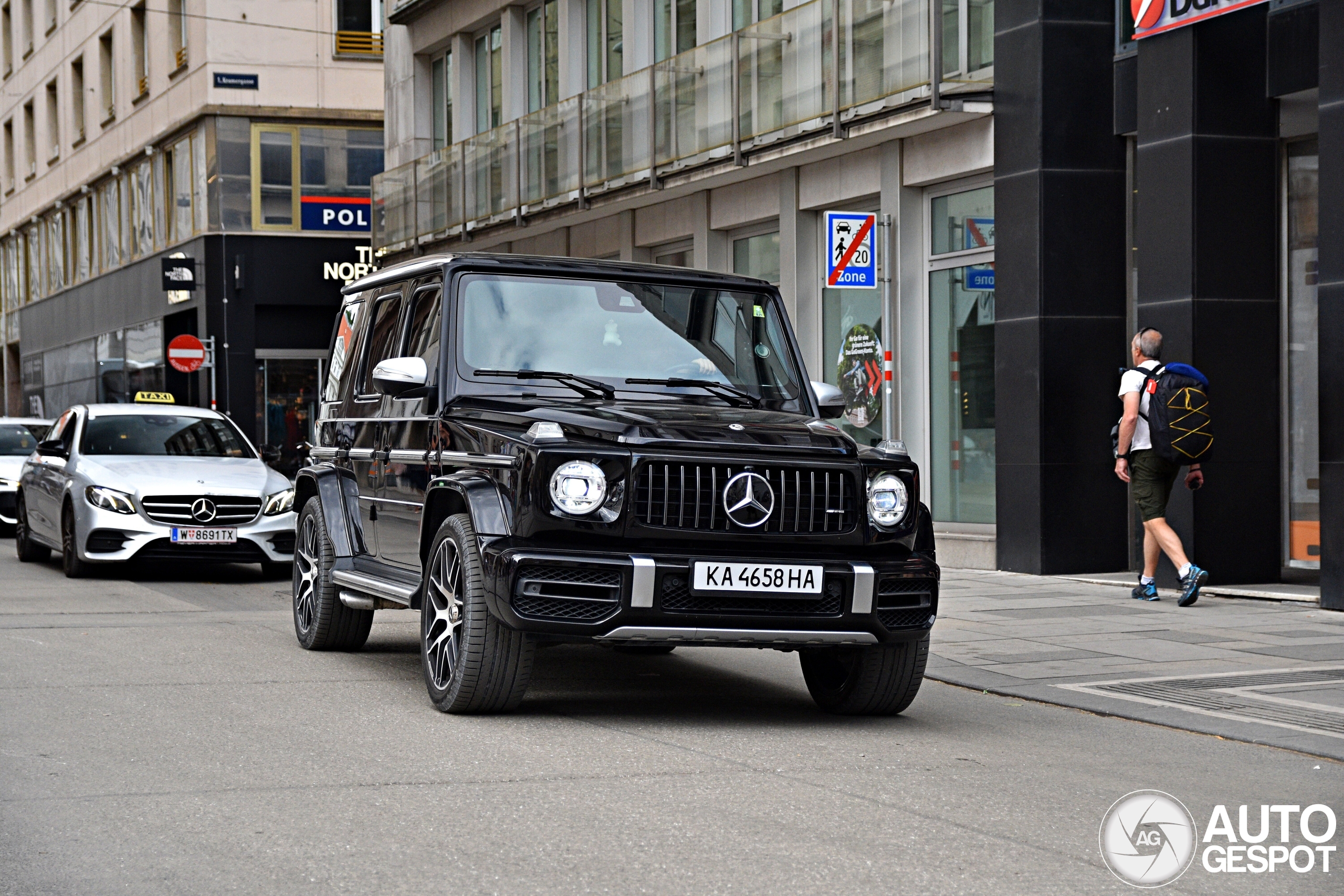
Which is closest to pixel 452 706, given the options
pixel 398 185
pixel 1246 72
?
pixel 1246 72

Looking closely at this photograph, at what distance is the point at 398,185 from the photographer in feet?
93.7

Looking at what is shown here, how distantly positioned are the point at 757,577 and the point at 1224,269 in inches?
314

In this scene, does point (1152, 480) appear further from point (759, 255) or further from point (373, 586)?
point (759, 255)

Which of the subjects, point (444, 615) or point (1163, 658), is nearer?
point (444, 615)

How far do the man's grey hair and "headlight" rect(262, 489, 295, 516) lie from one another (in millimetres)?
6920

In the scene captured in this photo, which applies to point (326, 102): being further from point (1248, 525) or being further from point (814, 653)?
point (814, 653)

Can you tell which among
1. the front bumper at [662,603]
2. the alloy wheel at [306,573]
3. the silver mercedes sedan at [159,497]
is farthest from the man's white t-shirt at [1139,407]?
the silver mercedes sedan at [159,497]

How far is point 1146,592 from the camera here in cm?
1323

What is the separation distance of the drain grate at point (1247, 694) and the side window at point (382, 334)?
3.81m

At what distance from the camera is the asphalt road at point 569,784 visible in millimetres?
4820

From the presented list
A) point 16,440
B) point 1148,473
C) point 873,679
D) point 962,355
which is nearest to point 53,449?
point 16,440

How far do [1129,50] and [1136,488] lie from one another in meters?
4.20

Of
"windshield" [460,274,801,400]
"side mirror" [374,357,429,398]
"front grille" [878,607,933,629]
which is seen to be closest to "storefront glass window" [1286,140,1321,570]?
"windshield" [460,274,801,400]

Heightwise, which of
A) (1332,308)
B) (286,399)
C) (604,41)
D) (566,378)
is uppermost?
(604,41)
